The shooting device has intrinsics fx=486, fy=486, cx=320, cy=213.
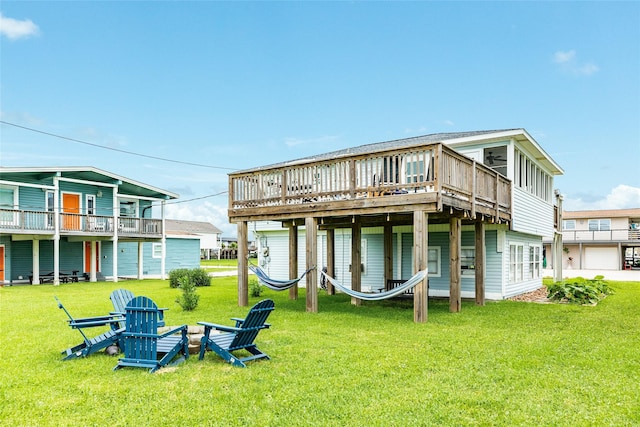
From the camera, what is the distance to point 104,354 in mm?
7172

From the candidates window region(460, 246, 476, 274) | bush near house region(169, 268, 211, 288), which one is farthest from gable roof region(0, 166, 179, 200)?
window region(460, 246, 476, 274)

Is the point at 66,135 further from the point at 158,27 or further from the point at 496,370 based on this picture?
the point at 496,370

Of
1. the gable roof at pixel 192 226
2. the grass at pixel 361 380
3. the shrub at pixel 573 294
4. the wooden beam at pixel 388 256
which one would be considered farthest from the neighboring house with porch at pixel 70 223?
the gable roof at pixel 192 226

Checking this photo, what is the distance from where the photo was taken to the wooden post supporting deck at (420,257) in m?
9.65

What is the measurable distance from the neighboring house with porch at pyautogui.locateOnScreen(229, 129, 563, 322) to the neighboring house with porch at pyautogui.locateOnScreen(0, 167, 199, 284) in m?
10.7

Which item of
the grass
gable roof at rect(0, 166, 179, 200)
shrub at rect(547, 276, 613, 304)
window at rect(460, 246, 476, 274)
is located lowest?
shrub at rect(547, 276, 613, 304)

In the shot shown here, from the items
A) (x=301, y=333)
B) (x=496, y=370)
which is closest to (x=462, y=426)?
(x=496, y=370)

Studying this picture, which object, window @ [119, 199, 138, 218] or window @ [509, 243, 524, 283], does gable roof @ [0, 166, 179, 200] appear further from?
window @ [509, 243, 524, 283]

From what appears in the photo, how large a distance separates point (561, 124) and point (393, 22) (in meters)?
8.35

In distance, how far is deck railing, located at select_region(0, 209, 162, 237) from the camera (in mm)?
20656

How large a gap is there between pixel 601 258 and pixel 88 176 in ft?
124

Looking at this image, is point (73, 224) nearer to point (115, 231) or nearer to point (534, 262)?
point (115, 231)

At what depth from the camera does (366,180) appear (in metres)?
10.6

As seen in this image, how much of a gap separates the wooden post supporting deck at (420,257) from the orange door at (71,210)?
1801cm
